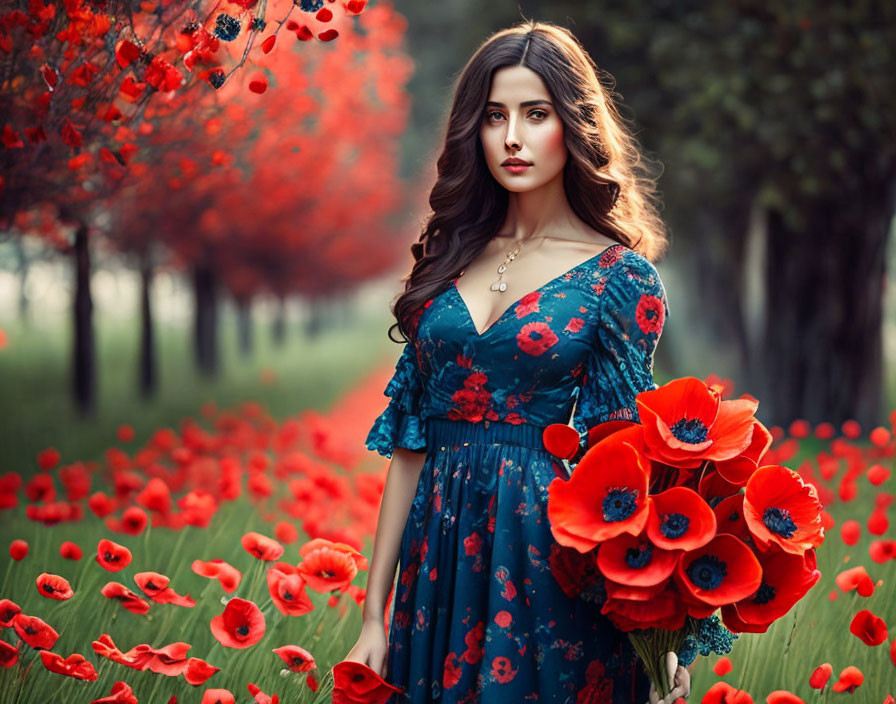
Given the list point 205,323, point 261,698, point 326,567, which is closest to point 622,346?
point 326,567

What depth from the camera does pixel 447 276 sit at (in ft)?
8.43

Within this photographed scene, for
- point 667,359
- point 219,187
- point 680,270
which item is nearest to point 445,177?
point 219,187

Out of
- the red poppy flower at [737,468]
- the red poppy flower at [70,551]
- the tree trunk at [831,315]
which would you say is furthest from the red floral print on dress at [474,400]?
the tree trunk at [831,315]

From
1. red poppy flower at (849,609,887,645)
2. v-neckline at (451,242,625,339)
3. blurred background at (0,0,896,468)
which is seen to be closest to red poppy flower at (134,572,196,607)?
v-neckline at (451,242,625,339)

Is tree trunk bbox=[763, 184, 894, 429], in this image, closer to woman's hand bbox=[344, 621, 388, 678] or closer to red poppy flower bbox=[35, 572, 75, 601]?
woman's hand bbox=[344, 621, 388, 678]

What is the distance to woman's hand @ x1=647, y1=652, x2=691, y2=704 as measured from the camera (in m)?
2.06

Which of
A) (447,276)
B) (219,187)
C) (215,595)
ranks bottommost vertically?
(215,595)

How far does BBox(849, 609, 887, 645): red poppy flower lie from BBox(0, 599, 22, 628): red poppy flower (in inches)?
91.2

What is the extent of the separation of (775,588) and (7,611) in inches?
80.5

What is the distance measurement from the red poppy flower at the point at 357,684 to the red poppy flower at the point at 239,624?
1.26ft

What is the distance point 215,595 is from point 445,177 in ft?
6.84

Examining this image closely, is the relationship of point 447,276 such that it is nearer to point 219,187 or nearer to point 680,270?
point 219,187

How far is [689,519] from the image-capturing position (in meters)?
1.88

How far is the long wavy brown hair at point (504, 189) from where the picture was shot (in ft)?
8.03
